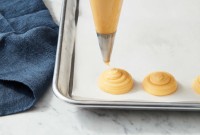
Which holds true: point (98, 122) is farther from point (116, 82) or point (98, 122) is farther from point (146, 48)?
point (146, 48)

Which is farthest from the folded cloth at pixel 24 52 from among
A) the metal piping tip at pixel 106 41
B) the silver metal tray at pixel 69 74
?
the metal piping tip at pixel 106 41

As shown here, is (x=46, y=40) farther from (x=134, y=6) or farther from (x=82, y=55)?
(x=134, y=6)

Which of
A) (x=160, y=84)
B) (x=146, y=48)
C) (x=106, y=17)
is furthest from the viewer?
(x=146, y=48)

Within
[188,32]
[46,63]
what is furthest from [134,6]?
[46,63]

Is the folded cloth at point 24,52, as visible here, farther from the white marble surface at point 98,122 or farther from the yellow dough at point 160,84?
the yellow dough at point 160,84

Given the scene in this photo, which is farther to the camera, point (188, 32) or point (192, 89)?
Answer: point (188, 32)

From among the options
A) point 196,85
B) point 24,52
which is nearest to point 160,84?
point 196,85
